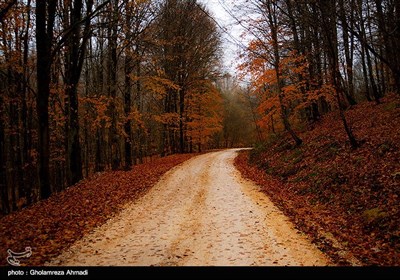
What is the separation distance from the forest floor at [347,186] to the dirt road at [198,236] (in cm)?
66

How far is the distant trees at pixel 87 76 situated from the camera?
12.0 metres

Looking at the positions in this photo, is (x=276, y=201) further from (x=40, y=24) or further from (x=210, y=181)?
(x=40, y=24)

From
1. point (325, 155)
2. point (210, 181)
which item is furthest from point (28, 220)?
point (325, 155)

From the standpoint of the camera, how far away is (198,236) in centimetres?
732

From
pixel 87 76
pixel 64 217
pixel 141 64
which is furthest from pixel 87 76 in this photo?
pixel 64 217

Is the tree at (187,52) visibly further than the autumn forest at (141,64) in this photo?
Yes

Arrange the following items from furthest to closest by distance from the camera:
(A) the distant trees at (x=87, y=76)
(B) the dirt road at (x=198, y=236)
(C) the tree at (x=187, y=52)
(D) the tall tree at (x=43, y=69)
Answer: (C) the tree at (x=187, y=52) < (A) the distant trees at (x=87, y=76) < (D) the tall tree at (x=43, y=69) < (B) the dirt road at (x=198, y=236)

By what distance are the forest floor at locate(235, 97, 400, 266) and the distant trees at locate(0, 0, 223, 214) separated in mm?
5996

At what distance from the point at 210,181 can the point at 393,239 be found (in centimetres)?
896
